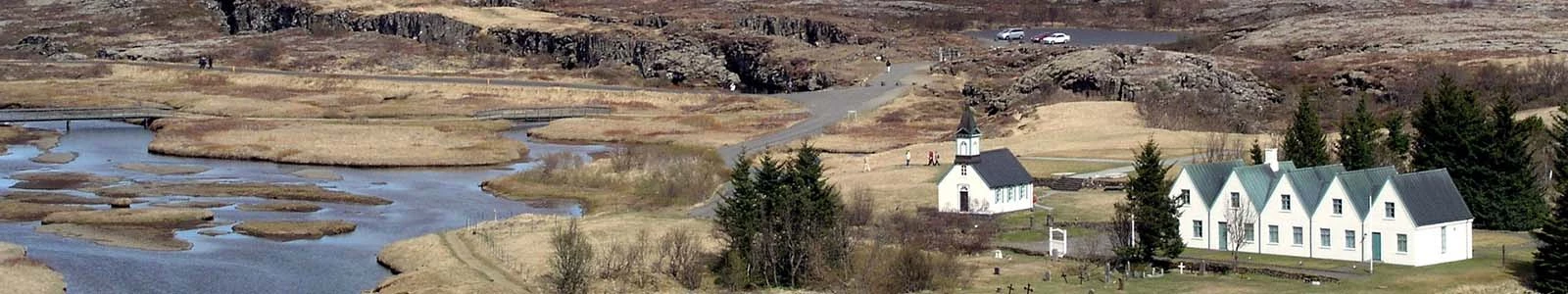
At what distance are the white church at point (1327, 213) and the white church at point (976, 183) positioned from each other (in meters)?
8.66

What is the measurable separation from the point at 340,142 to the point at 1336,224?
61.2 metres

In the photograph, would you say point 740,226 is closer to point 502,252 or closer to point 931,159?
point 502,252

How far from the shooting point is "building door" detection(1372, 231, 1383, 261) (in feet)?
218

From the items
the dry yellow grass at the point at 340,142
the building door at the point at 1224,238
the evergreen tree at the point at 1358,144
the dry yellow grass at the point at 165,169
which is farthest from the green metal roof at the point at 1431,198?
the dry yellow grass at the point at 165,169

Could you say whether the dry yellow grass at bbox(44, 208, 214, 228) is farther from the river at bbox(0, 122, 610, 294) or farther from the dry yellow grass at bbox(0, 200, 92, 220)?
the dry yellow grass at bbox(0, 200, 92, 220)

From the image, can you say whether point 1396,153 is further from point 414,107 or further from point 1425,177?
point 414,107

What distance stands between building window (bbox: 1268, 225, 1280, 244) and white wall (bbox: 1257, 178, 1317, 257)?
6cm

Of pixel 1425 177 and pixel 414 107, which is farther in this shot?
pixel 414 107

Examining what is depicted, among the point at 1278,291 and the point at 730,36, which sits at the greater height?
the point at 730,36

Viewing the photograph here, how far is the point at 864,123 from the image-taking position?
124 m

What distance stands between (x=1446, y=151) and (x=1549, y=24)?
82.0 metres

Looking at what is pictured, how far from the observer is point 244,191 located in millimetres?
96625

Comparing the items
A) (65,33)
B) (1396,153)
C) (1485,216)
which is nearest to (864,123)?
(1396,153)

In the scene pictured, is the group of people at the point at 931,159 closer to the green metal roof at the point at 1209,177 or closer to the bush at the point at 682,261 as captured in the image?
the green metal roof at the point at 1209,177
